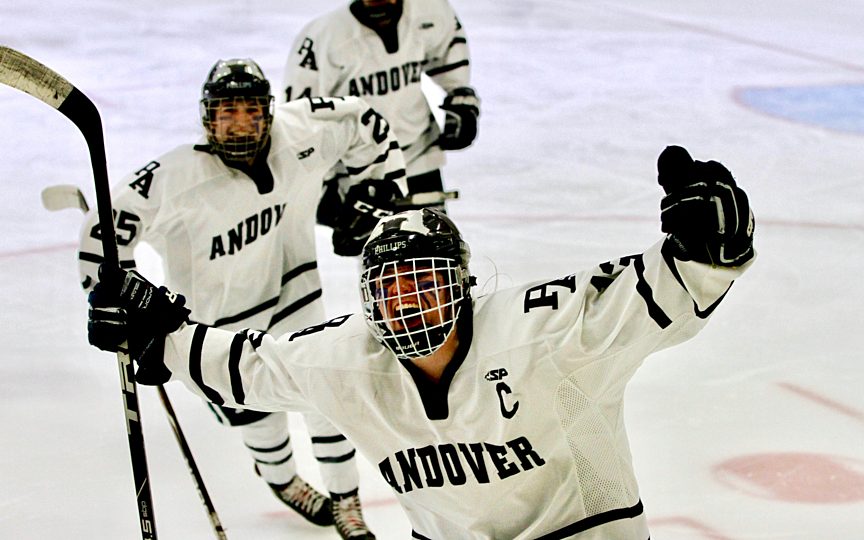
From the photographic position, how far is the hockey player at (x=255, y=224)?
9.38 feet

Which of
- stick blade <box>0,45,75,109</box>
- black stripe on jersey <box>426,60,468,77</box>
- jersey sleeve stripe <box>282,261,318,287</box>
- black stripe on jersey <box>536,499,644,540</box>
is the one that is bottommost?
black stripe on jersey <box>536,499,644,540</box>

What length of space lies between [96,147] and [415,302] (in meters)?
0.70

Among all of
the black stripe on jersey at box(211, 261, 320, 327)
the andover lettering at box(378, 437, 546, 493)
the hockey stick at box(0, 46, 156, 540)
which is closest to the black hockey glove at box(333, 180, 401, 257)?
the black stripe on jersey at box(211, 261, 320, 327)

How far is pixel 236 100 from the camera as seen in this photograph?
284cm

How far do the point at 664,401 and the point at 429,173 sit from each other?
3.85 feet

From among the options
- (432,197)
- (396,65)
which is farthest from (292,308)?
(396,65)

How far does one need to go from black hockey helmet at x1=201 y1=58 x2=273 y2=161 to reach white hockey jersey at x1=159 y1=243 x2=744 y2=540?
879 millimetres

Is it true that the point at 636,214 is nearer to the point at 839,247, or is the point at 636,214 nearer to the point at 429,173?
the point at 839,247

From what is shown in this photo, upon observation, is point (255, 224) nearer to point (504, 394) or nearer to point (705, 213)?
point (504, 394)

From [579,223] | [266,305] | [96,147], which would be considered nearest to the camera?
[96,147]

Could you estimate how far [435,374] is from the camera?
193 cm

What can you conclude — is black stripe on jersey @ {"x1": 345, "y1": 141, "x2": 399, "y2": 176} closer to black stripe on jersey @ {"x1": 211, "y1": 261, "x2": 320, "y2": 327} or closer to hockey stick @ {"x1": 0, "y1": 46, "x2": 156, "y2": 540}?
black stripe on jersey @ {"x1": 211, "y1": 261, "x2": 320, "y2": 327}

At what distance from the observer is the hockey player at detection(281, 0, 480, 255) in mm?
3871

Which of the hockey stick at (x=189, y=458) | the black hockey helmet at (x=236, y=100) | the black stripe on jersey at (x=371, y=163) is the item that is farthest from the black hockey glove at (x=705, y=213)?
the black stripe on jersey at (x=371, y=163)
